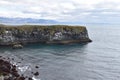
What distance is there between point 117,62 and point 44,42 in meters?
52.8

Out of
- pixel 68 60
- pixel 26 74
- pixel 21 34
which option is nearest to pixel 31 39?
pixel 21 34

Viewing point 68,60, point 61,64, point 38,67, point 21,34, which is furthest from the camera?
point 21,34

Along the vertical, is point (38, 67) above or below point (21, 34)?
below

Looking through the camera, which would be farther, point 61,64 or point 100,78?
point 61,64

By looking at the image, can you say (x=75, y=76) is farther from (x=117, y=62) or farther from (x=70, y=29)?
(x=70, y=29)

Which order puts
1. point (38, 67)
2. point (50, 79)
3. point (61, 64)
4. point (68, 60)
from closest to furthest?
point (50, 79) < point (38, 67) < point (61, 64) < point (68, 60)

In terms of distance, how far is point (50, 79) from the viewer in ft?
169

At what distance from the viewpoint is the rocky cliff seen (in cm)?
11231

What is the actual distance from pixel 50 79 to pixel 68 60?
24.4 metres

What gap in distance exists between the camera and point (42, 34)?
119 m

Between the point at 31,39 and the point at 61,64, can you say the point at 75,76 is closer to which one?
the point at 61,64

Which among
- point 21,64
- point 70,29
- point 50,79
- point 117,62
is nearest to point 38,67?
point 21,64

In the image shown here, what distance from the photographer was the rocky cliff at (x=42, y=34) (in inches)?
4422

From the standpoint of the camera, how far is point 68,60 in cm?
7531
